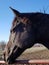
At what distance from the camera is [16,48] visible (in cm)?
407

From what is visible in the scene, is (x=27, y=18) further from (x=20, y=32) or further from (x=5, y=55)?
(x=5, y=55)

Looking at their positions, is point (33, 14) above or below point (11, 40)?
above

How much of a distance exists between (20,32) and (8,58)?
51 centimetres

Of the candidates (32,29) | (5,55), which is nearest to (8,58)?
(5,55)

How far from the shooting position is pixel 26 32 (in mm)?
4031

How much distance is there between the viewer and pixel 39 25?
405 centimetres

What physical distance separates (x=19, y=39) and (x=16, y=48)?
0.59 feet

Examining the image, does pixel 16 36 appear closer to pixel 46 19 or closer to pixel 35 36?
pixel 35 36

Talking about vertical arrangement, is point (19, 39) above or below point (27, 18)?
below

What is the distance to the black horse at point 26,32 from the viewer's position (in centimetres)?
399

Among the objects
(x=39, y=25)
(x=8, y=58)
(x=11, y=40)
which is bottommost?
(x=8, y=58)

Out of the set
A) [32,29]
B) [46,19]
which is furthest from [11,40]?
[46,19]

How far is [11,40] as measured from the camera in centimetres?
411

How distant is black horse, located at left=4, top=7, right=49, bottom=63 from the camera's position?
3.99 m
